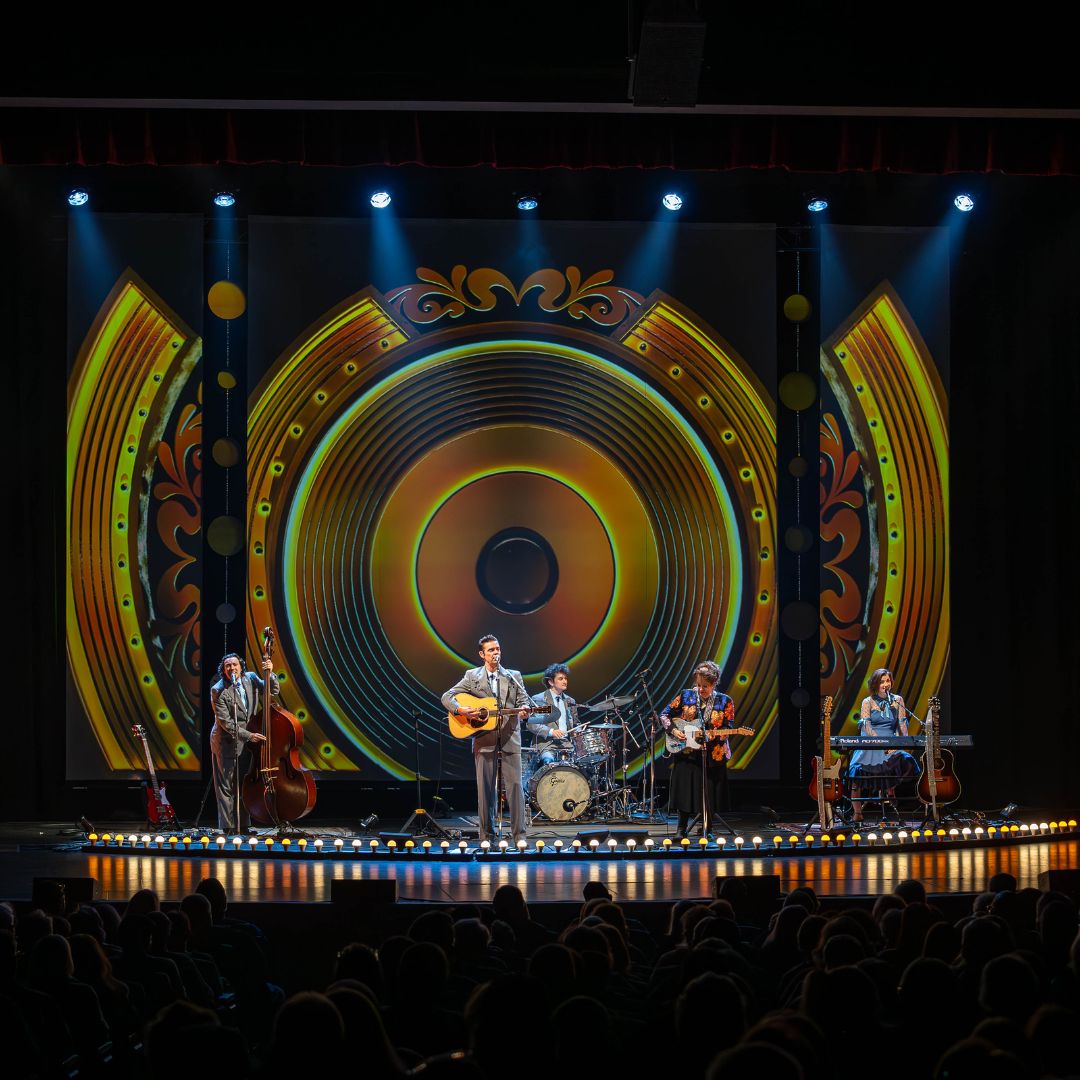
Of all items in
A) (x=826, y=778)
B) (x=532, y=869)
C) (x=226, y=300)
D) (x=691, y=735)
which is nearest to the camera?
(x=532, y=869)

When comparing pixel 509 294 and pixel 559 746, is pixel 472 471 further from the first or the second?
pixel 559 746

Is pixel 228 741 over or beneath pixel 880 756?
over

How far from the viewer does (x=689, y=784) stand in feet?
33.4

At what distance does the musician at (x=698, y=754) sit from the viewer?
1015 centimetres

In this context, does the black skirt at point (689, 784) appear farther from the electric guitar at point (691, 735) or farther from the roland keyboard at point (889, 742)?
the roland keyboard at point (889, 742)

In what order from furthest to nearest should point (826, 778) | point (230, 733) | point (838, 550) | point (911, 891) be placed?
point (838, 550) < point (826, 778) < point (230, 733) < point (911, 891)

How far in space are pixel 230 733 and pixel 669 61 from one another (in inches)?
223

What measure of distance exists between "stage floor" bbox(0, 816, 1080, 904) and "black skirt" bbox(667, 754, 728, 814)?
294mm

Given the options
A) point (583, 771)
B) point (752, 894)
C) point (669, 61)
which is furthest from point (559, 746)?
point (752, 894)

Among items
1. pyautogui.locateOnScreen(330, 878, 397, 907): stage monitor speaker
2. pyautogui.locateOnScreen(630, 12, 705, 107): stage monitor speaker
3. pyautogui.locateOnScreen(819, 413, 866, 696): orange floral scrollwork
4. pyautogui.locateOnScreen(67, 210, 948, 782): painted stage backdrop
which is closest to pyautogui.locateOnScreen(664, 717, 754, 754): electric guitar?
pyautogui.locateOnScreen(67, 210, 948, 782): painted stage backdrop

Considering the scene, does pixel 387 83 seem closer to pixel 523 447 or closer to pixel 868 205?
pixel 523 447

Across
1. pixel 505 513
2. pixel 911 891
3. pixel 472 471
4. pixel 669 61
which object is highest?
pixel 669 61

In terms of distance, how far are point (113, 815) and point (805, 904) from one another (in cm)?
828

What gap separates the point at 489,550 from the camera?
12.4 metres
